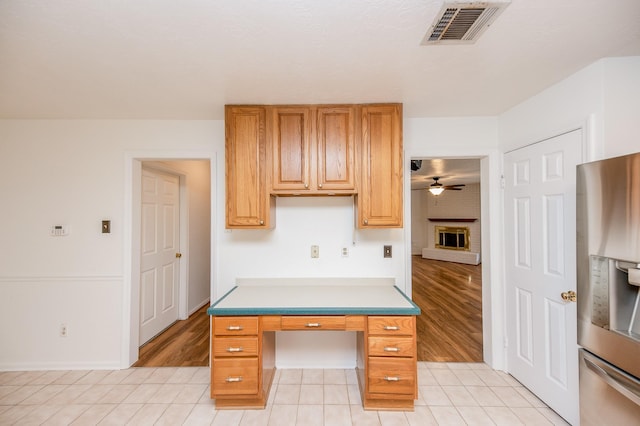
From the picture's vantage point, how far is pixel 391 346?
189cm

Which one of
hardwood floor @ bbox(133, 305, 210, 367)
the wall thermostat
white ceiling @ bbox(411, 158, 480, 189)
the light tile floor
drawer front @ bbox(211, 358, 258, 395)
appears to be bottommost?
hardwood floor @ bbox(133, 305, 210, 367)

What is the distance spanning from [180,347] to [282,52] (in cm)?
308

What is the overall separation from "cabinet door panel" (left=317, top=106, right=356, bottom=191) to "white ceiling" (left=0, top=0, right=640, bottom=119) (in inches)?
4.6

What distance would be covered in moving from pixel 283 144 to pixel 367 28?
1084mm

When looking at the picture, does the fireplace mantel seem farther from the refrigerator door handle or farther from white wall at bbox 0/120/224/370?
white wall at bbox 0/120/224/370

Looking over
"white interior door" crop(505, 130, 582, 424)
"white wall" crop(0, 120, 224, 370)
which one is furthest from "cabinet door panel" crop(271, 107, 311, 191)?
"white interior door" crop(505, 130, 582, 424)

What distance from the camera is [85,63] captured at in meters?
1.66

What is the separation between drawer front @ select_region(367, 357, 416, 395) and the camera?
1.88 m

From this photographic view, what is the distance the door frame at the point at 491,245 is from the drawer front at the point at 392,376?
2.38 feet

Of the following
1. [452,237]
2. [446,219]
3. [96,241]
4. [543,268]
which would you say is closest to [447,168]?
[446,219]

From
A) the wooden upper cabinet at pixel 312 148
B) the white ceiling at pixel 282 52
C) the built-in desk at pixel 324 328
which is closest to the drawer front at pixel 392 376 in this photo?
the built-in desk at pixel 324 328

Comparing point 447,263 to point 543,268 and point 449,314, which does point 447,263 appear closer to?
point 449,314

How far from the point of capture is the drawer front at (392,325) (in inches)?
74.2

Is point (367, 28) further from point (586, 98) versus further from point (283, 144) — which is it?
point (586, 98)
